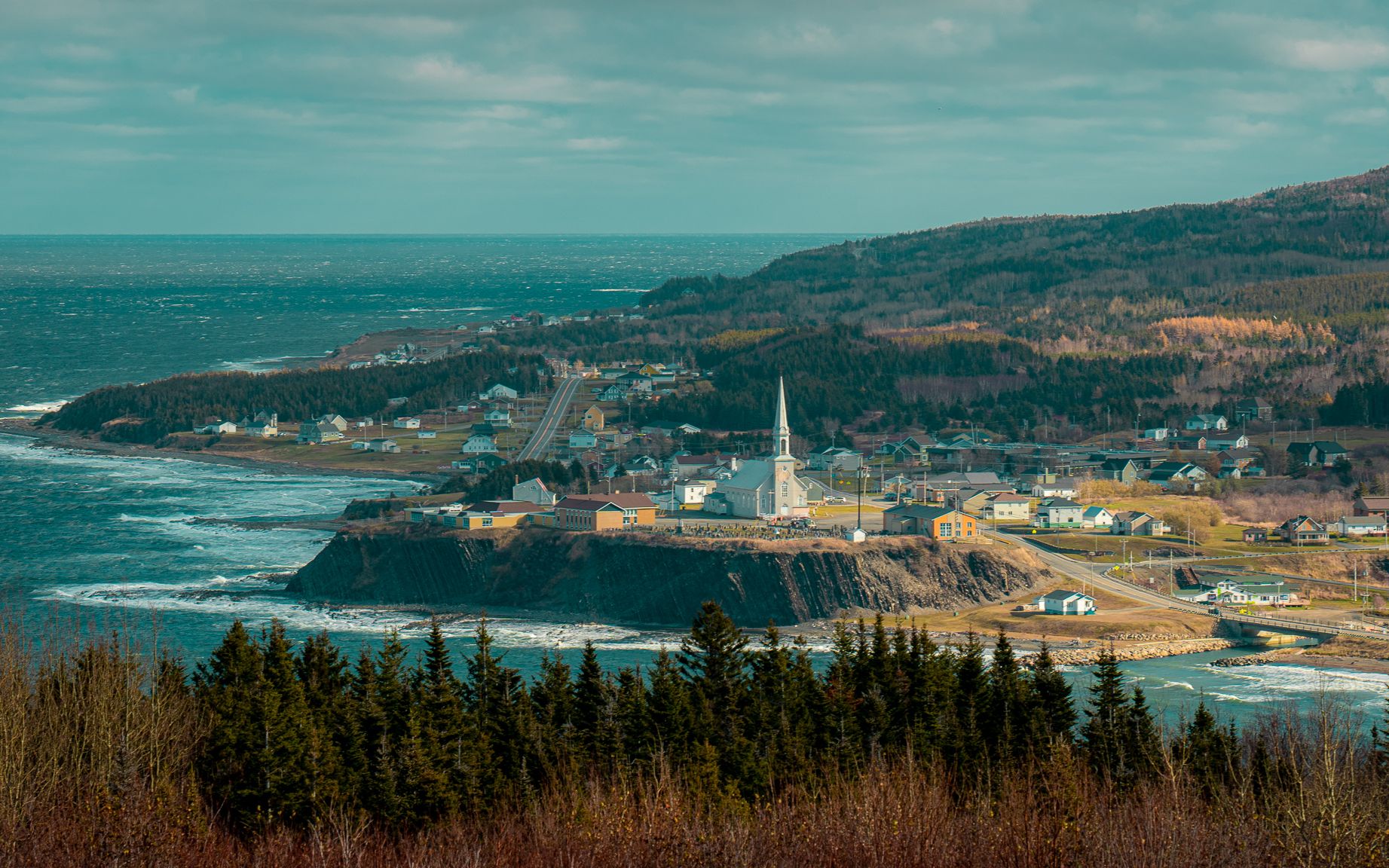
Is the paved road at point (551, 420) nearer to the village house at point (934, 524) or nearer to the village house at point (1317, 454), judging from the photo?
the village house at point (934, 524)

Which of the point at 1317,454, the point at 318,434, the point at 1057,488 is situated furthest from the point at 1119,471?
the point at 318,434

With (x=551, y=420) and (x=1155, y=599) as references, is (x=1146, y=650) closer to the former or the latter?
A: (x=1155, y=599)

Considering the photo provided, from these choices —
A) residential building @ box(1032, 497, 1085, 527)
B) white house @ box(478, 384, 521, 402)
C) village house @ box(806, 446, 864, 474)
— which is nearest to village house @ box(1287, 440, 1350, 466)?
residential building @ box(1032, 497, 1085, 527)

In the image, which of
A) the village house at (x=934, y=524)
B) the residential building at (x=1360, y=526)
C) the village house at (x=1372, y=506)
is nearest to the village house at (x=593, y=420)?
the village house at (x=934, y=524)

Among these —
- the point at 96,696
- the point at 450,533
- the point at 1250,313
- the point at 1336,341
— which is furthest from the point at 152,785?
the point at 1250,313

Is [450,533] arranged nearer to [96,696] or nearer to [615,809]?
[96,696]

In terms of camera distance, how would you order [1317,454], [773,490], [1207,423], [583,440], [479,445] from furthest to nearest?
[1207,423], [479,445], [583,440], [1317,454], [773,490]
